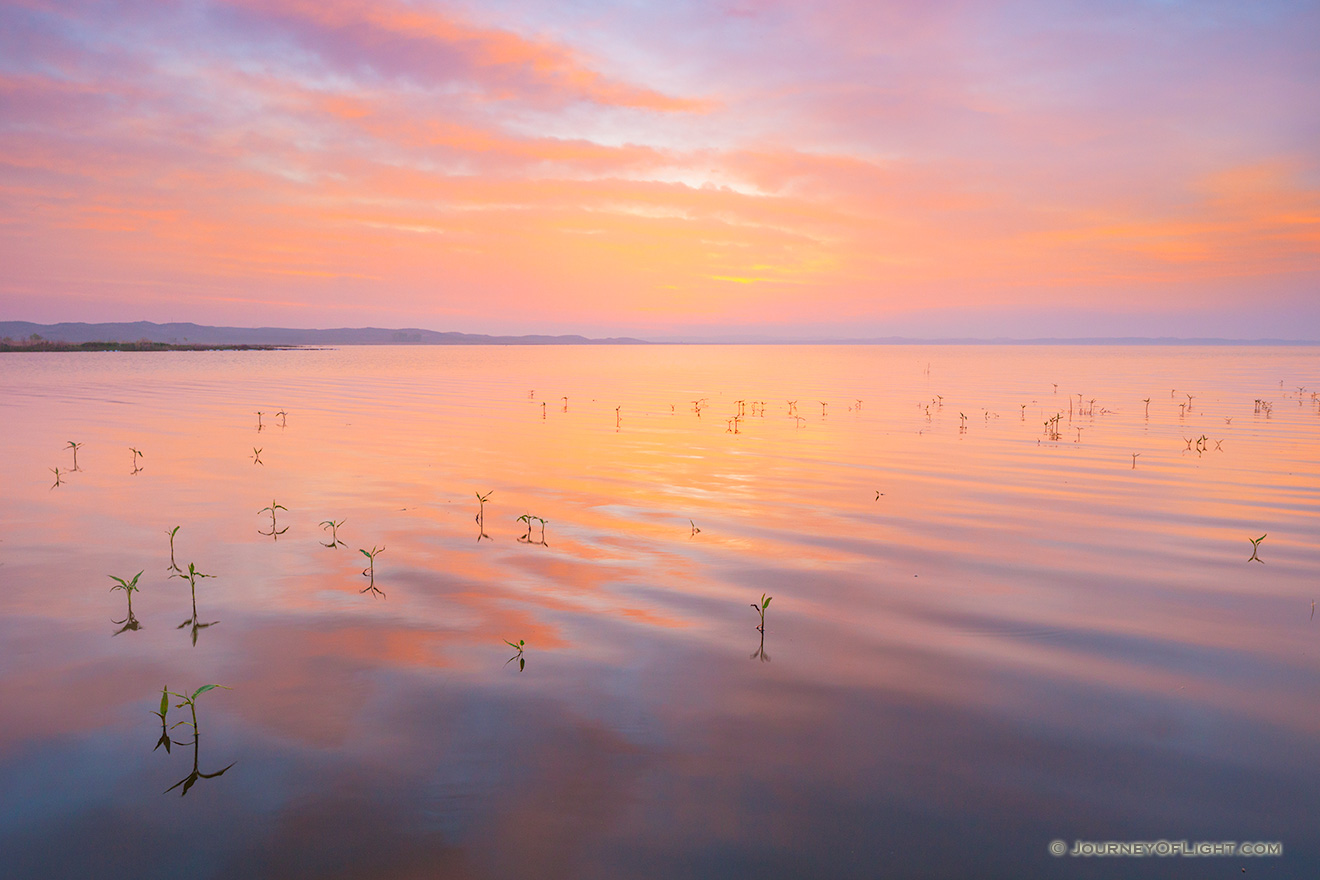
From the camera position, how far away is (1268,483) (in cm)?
1659

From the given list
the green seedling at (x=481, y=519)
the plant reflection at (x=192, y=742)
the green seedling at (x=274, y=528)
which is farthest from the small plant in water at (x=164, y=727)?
the green seedling at (x=274, y=528)

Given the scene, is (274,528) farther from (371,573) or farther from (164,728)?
(164,728)

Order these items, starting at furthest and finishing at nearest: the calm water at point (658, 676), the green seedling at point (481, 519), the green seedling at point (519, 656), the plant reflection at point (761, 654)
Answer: the green seedling at point (481, 519) < the plant reflection at point (761, 654) < the green seedling at point (519, 656) < the calm water at point (658, 676)

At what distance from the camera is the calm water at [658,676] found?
4867 millimetres

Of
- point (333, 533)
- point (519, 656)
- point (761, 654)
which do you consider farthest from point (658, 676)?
point (333, 533)

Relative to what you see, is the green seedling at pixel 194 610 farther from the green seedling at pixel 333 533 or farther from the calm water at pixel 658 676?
the green seedling at pixel 333 533

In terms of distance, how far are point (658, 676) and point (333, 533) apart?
7.30 meters

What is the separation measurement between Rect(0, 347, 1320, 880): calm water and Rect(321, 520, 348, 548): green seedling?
22cm

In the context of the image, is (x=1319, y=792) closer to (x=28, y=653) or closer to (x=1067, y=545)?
(x=1067, y=545)

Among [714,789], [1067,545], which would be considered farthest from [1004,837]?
[1067,545]

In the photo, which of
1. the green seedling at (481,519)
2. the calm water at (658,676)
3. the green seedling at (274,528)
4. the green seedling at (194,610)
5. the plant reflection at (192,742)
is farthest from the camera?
the green seedling at (481,519)

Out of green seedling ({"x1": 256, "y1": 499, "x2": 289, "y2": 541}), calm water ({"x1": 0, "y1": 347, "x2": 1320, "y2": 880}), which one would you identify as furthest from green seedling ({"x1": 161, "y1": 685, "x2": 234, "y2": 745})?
green seedling ({"x1": 256, "y1": 499, "x2": 289, "y2": 541})

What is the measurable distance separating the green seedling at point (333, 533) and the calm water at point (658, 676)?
0.22 metres

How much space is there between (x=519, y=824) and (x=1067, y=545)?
995 cm
